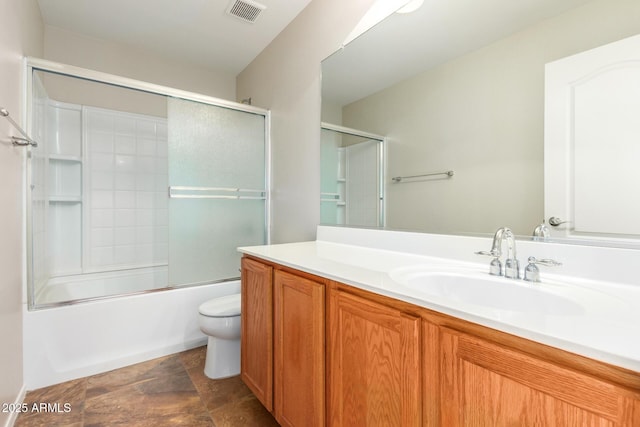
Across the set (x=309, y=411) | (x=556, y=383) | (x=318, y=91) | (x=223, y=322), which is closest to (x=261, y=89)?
(x=318, y=91)

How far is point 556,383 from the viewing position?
0.53m

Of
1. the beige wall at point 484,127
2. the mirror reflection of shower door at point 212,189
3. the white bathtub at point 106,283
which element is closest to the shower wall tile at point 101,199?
the white bathtub at point 106,283

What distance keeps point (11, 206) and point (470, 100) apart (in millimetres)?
2226

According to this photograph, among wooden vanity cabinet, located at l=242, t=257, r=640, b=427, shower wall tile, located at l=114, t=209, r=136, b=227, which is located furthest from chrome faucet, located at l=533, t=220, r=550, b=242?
shower wall tile, located at l=114, t=209, r=136, b=227

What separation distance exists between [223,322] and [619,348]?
1.70m

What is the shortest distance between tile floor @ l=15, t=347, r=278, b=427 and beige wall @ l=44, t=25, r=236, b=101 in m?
2.45

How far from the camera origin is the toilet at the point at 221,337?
5.73 ft

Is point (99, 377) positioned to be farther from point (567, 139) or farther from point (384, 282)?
point (567, 139)

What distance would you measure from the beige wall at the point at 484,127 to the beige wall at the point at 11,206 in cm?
182

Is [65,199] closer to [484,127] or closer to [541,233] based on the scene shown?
[484,127]

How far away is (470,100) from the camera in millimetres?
1223

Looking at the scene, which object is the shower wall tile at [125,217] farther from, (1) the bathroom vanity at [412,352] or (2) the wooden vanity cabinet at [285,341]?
(1) the bathroom vanity at [412,352]

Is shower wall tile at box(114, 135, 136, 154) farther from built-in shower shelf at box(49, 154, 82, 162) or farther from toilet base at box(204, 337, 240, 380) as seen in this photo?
toilet base at box(204, 337, 240, 380)

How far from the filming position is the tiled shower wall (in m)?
2.68
